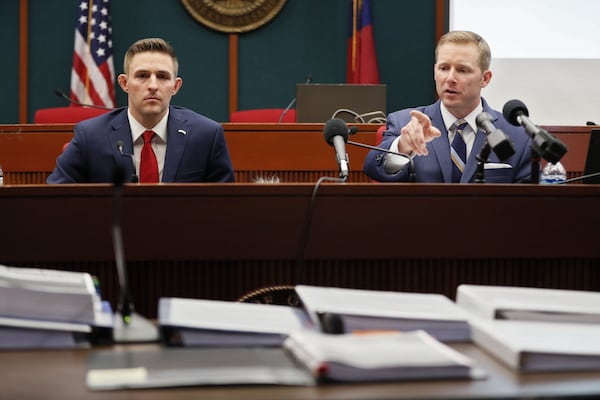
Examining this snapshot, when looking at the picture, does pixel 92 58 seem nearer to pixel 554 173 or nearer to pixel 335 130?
pixel 554 173

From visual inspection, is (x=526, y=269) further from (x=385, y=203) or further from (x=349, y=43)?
(x=349, y=43)

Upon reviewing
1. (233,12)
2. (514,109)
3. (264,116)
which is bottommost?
(514,109)

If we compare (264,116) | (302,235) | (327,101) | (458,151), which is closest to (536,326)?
(302,235)

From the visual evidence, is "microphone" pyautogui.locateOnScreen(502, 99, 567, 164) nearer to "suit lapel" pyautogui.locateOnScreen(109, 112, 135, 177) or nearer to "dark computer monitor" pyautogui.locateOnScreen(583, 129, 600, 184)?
"dark computer monitor" pyautogui.locateOnScreen(583, 129, 600, 184)

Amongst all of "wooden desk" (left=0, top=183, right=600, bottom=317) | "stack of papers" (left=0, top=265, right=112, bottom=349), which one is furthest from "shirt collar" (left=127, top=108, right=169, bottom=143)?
"stack of papers" (left=0, top=265, right=112, bottom=349)

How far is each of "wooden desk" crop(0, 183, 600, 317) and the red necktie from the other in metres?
1.29

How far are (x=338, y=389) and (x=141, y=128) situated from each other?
256 centimetres

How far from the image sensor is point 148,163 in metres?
3.34

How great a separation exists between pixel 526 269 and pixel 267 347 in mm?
1117

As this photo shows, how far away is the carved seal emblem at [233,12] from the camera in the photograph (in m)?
7.45

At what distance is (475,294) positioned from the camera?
144 centimetres

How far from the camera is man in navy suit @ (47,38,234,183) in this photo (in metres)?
3.24

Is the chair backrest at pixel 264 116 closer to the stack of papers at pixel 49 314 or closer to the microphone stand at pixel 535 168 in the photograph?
the microphone stand at pixel 535 168

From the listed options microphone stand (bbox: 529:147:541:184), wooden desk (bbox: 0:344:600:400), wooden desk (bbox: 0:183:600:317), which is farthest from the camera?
microphone stand (bbox: 529:147:541:184)
